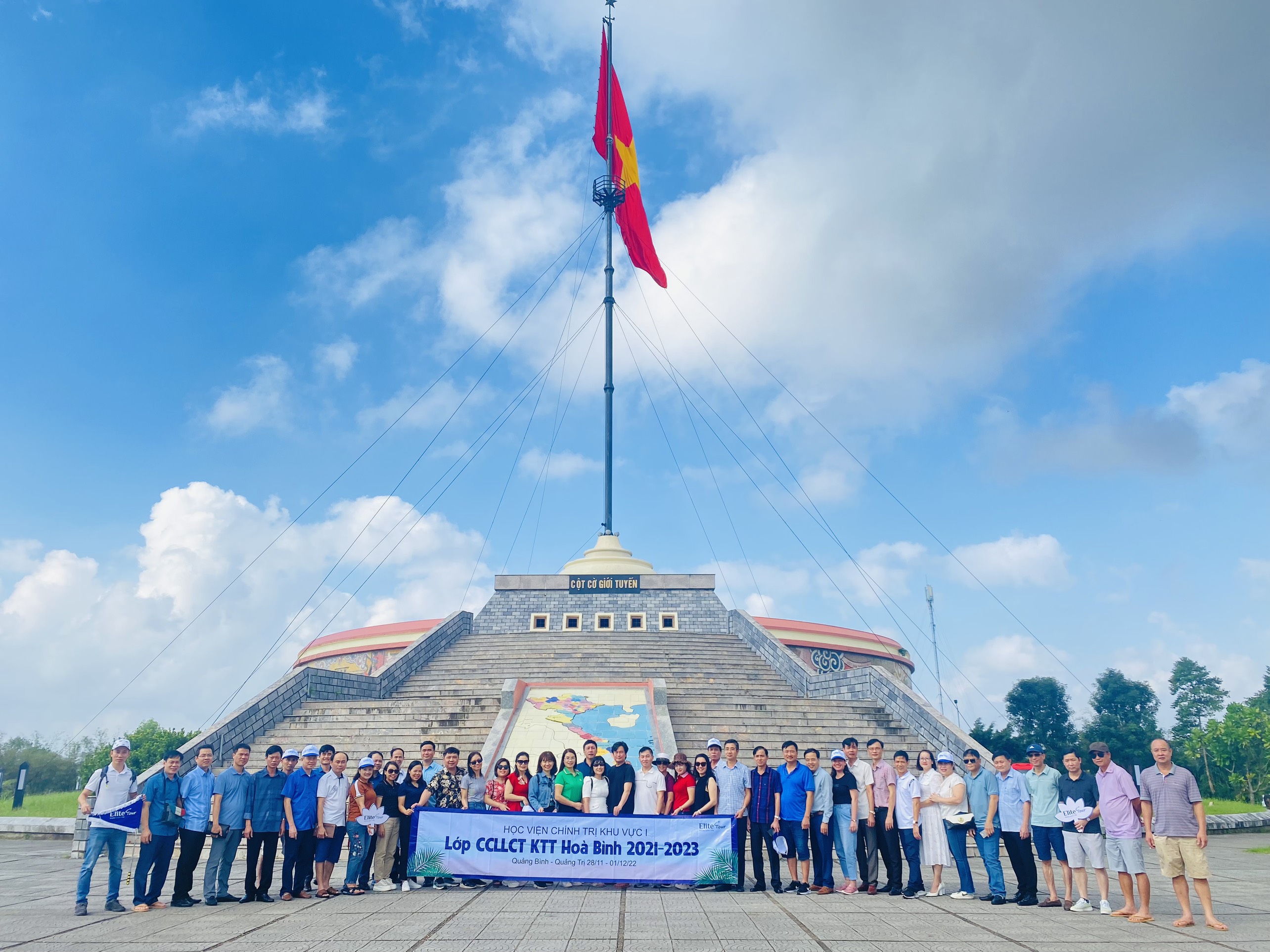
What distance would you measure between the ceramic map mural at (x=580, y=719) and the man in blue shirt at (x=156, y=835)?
7.03 m

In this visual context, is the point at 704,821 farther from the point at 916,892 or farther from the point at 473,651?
the point at 473,651

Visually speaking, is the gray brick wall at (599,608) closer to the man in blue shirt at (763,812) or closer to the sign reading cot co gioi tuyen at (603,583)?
the sign reading cot co gioi tuyen at (603,583)

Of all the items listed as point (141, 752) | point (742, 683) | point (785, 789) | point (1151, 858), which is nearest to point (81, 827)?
point (785, 789)

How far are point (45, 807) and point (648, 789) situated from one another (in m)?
17.7

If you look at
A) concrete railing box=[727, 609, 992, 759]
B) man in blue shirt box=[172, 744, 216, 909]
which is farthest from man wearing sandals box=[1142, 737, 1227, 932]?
man in blue shirt box=[172, 744, 216, 909]

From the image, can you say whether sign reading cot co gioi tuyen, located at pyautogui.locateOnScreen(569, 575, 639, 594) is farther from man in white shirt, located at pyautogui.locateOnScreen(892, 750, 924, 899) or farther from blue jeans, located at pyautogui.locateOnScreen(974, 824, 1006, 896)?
blue jeans, located at pyautogui.locateOnScreen(974, 824, 1006, 896)

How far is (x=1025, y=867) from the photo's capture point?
8.04 m

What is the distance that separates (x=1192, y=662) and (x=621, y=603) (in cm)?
4009

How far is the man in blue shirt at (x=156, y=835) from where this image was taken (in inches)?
304

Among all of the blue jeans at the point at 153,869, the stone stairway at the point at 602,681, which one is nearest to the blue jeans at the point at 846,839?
the stone stairway at the point at 602,681

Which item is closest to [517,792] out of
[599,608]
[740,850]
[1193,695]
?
[740,850]

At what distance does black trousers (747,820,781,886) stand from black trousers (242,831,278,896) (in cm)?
487

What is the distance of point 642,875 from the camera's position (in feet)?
27.0

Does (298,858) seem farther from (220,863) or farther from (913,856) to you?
(913,856)
